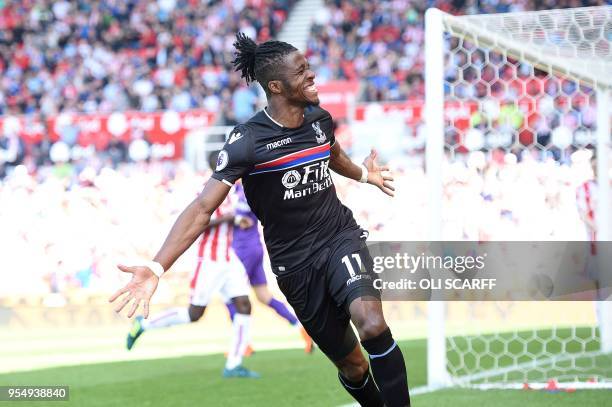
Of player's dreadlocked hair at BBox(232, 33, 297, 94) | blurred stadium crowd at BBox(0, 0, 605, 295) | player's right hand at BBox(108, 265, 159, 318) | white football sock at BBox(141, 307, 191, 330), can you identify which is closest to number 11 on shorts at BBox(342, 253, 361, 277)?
player's dreadlocked hair at BBox(232, 33, 297, 94)

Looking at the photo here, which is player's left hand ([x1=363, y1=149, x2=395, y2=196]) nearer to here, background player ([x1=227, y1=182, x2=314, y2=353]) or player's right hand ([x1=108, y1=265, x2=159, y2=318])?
player's right hand ([x1=108, y1=265, x2=159, y2=318])

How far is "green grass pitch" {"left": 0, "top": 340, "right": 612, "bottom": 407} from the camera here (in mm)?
7398

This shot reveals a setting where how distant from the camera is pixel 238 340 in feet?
30.3

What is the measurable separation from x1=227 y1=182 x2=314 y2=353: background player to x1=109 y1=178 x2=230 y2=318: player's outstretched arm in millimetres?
4571

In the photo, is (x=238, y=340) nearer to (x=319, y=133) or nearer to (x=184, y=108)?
(x=319, y=133)

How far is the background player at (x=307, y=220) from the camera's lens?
17.1 feet

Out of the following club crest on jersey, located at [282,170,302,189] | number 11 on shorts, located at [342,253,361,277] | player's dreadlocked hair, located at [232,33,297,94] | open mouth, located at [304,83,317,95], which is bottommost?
number 11 on shorts, located at [342,253,361,277]

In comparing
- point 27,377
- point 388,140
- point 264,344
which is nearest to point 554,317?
point 264,344

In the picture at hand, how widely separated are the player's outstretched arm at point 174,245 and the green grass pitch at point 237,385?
2.80 metres

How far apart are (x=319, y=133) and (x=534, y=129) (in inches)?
240

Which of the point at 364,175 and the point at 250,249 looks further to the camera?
the point at 250,249

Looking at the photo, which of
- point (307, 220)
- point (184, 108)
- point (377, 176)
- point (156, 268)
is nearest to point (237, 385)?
point (377, 176)

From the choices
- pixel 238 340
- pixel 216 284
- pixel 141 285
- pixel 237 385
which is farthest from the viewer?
pixel 216 284

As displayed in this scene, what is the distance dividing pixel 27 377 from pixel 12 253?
5.50 meters
